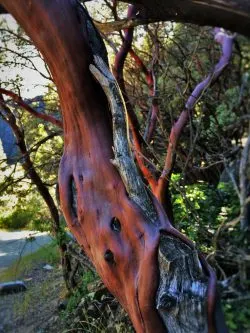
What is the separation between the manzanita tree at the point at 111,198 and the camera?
163 cm

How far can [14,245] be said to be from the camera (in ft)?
35.9

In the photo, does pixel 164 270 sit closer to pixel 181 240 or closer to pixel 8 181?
pixel 181 240

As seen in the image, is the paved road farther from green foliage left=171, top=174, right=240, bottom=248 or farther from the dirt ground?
green foliage left=171, top=174, right=240, bottom=248

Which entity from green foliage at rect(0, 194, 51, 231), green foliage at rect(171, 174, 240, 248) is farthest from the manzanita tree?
green foliage at rect(0, 194, 51, 231)

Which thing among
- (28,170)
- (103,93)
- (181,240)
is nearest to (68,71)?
(103,93)

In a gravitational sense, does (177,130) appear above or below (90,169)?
above

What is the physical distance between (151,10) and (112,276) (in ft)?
4.47

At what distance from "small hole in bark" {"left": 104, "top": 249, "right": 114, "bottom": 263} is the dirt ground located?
146 inches

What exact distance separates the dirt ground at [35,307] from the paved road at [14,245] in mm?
1031

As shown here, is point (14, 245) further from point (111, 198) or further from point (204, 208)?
point (111, 198)

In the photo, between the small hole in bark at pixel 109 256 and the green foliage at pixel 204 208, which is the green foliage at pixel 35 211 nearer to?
the green foliage at pixel 204 208

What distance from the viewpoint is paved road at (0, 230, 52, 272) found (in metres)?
9.61

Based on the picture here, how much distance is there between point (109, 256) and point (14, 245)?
9.56 m

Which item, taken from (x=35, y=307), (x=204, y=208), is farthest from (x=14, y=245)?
(x=204, y=208)
